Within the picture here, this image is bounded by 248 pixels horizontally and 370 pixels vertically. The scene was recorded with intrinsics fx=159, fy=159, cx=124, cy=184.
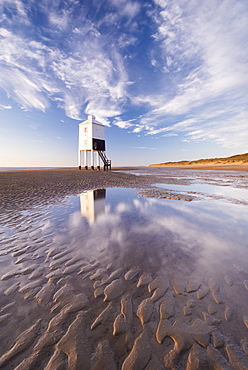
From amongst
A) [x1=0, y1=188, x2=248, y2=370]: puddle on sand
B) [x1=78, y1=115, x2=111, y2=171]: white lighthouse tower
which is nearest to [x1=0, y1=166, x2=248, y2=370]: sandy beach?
[x1=0, y1=188, x2=248, y2=370]: puddle on sand

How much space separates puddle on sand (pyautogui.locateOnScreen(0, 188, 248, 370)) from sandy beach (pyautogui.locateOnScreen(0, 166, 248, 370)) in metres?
0.01

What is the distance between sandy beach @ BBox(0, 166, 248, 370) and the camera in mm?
1581

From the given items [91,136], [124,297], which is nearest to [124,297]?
[124,297]

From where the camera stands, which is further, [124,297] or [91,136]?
[91,136]

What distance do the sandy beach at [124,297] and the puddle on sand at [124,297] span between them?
11 millimetres

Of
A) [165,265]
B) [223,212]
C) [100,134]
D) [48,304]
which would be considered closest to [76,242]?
[48,304]

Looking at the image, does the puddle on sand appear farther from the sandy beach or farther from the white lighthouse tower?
the white lighthouse tower

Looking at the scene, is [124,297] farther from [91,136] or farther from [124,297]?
[91,136]

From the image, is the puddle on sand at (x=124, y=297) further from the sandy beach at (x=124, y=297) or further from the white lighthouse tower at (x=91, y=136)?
the white lighthouse tower at (x=91, y=136)

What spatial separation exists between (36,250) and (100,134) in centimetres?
3245

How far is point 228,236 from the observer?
167 inches

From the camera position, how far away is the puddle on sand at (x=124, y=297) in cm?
159

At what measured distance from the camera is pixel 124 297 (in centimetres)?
233

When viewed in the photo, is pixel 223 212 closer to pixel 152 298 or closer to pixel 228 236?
pixel 228 236
